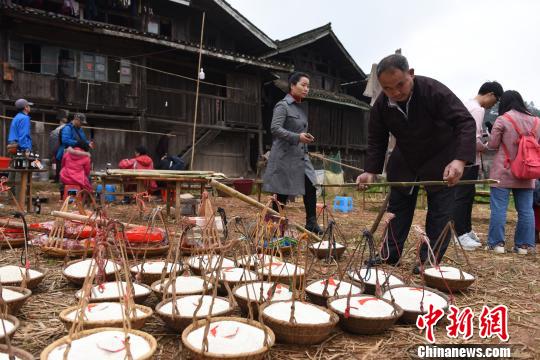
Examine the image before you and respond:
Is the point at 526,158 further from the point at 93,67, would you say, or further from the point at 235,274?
the point at 93,67

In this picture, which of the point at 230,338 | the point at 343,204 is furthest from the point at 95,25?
the point at 230,338

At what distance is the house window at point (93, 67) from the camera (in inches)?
527

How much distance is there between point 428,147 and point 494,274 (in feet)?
4.55

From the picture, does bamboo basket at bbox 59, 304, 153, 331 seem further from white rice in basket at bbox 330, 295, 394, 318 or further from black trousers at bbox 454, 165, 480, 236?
black trousers at bbox 454, 165, 480, 236

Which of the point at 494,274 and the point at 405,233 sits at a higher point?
the point at 405,233

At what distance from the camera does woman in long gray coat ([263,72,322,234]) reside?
4.74m

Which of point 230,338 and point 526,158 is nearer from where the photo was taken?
point 230,338

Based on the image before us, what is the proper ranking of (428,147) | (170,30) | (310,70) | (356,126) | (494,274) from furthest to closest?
(356,126) < (310,70) < (170,30) < (494,274) < (428,147)

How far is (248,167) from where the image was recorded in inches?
679

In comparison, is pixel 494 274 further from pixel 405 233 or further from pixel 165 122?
pixel 165 122

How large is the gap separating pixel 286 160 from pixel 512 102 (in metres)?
2.71

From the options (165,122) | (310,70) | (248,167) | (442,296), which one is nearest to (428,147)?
(442,296)

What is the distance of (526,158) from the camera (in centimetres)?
446

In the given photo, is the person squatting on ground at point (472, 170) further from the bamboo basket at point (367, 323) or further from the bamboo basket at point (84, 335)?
the bamboo basket at point (84, 335)
